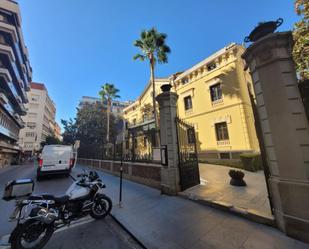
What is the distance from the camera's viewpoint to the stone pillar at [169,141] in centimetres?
581

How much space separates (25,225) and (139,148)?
6074mm

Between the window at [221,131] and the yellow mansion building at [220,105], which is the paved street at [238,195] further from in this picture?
the window at [221,131]

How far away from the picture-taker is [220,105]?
13812mm

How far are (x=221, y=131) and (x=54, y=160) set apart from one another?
13690 millimetres

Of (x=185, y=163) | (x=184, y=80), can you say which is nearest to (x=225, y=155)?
(x=185, y=163)

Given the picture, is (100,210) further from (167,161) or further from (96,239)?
(167,161)

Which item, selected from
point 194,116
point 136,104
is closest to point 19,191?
point 194,116

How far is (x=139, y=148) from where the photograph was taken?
8680mm

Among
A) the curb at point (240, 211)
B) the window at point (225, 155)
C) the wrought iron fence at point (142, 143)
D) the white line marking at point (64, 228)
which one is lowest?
the white line marking at point (64, 228)

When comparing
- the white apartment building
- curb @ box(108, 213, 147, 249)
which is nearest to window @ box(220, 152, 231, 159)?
curb @ box(108, 213, 147, 249)

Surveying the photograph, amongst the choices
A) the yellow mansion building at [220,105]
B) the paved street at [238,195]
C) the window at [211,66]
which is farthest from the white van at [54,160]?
the window at [211,66]

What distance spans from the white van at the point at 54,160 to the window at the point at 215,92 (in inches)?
531

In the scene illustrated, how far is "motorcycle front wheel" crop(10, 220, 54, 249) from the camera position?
2.73 m

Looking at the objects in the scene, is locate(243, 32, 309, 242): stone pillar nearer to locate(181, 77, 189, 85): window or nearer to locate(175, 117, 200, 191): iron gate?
locate(175, 117, 200, 191): iron gate
